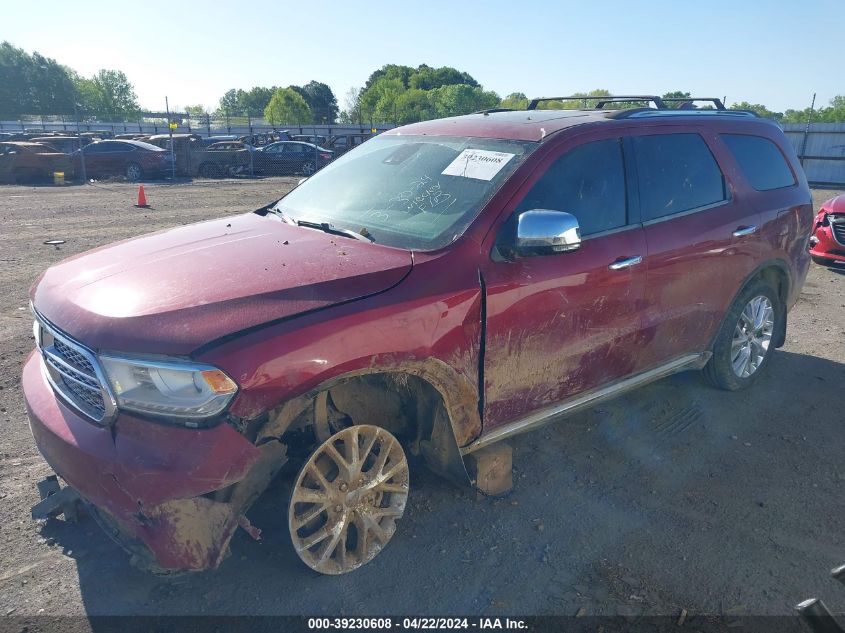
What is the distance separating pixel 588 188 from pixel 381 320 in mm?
1564

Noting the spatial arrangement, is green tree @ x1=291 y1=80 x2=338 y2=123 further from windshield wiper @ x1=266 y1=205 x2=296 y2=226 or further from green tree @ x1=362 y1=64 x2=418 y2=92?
windshield wiper @ x1=266 y1=205 x2=296 y2=226

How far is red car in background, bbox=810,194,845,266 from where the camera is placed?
28.4 feet

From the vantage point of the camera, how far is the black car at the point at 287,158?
25062 mm

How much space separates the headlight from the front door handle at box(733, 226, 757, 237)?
3513mm

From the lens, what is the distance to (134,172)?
71.6 ft

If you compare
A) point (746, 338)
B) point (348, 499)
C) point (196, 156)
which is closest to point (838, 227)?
point (746, 338)

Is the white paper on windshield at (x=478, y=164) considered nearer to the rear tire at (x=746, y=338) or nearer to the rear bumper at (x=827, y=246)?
the rear tire at (x=746, y=338)

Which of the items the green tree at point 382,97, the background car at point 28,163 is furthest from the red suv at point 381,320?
the green tree at point 382,97

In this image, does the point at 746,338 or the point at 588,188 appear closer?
the point at 588,188

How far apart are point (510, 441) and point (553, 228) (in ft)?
5.54

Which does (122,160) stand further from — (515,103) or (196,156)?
(515,103)

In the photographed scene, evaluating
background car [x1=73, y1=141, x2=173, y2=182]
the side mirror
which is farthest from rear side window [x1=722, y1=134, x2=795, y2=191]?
background car [x1=73, y1=141, x2=173, y2=182]

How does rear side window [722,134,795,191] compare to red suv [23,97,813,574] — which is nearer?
red suv [23,97,813,574]

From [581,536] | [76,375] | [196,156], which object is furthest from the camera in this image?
[196,156]
